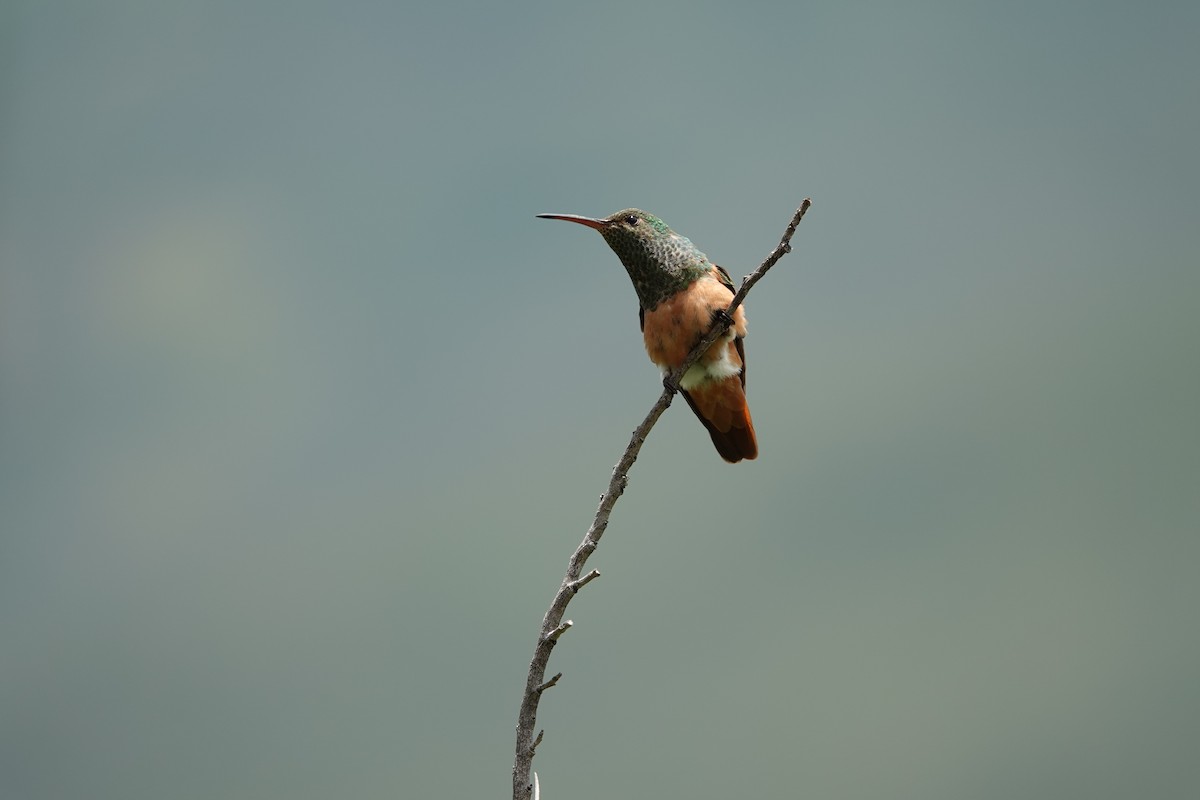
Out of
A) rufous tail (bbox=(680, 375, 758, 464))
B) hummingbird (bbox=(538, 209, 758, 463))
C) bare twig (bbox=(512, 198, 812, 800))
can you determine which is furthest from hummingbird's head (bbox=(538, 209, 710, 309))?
bare twig (bbox=(512, 198, 812, 800))

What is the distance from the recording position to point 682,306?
2791 millimetres

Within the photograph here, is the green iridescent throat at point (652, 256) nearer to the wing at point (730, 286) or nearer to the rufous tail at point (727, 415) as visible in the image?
the wing at point (730, 286)

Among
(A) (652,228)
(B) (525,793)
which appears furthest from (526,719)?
(A) (652,228)

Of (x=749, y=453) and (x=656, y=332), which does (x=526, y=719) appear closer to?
(x=656, y=332)

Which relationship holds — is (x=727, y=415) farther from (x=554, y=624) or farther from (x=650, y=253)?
(x=554, y=624)

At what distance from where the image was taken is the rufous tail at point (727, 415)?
9.81 ft

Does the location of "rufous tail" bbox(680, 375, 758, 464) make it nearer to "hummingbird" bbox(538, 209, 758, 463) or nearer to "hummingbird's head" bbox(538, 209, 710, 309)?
"hummingbird" bbox(538, 209, 758, 463)

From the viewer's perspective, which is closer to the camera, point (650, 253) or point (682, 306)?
point (682, 306)

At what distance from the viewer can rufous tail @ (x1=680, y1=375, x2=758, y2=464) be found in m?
2.99

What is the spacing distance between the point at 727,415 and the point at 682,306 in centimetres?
48

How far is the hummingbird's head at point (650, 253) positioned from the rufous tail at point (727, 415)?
0.34 meters

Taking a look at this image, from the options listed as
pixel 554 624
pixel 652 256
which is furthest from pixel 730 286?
pixel 554 624

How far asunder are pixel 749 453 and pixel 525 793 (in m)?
1.81

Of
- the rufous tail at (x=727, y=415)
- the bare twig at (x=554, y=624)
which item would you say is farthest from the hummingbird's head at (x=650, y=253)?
the bare twig at (x=554, y=624)
